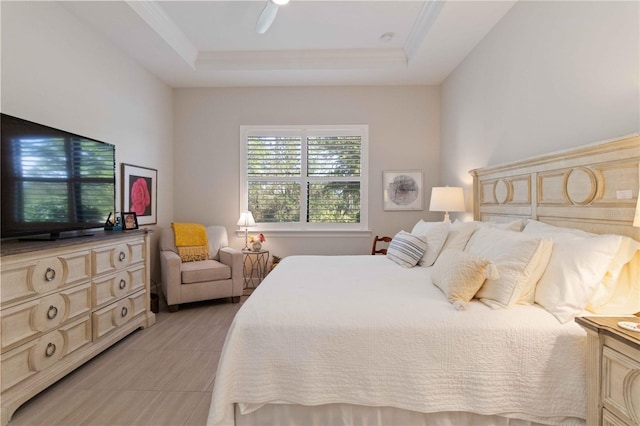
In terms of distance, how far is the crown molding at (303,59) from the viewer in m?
3.73

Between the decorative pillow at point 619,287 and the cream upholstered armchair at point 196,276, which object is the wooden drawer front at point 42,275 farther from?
the decorative pillow at point 619,287

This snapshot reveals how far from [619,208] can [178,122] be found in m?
4.71

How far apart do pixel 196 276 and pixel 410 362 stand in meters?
2.77

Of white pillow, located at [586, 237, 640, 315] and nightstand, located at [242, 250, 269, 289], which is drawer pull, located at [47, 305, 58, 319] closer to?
nightstand, located at [242, 250, 269, 289]

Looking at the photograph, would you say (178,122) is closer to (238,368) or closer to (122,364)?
(122,364)

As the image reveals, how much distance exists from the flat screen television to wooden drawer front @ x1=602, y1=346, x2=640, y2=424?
3083 millimetres

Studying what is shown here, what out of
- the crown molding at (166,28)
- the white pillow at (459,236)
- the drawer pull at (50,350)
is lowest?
the drawer pull at (50,350)

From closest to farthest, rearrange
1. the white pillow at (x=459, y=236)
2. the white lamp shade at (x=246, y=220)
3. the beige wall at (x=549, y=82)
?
the beige wall at (x=549, y=82)
the white pillow at (x=459, y=236)
the white lamp shade at (x=246, y=220)

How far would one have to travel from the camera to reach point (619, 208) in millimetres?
1615

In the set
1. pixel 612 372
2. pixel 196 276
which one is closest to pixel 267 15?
pixel 196 276

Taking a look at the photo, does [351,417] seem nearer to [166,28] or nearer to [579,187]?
[579,187]

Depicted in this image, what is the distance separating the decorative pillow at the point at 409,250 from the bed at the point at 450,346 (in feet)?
2.93

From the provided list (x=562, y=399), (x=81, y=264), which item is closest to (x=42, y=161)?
(x=81, y=264)

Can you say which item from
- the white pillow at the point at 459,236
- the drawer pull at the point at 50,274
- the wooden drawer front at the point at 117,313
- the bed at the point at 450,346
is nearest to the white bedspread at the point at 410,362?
the bed at the point at 450,346
